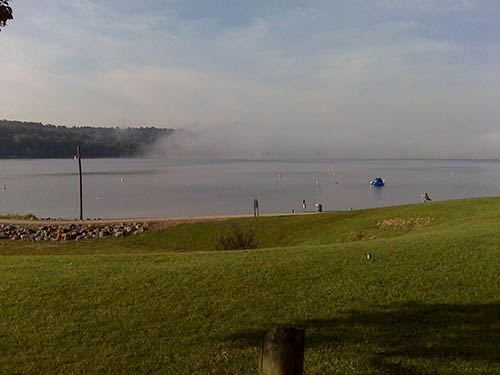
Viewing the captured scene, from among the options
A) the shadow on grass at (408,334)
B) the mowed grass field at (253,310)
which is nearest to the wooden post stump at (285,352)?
the mowed grass field at (253,310)

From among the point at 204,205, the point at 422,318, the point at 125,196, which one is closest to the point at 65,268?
the point at 422,318

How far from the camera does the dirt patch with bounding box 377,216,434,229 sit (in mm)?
19997

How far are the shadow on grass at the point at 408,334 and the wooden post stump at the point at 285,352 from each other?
8.80 feet

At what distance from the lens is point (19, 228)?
29.2m

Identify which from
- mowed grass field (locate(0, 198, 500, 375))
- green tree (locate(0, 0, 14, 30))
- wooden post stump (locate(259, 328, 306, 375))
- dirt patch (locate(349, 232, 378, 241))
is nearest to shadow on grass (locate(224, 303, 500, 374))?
mowed grass field (locate(0, 198, 500, 375))

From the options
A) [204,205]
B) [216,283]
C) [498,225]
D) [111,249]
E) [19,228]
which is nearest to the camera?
[216,283]

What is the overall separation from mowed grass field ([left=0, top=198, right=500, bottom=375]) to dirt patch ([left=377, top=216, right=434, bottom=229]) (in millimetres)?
8628

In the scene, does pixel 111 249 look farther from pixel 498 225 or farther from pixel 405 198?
pixel 405 198

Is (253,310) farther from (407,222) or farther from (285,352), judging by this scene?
(407,222)

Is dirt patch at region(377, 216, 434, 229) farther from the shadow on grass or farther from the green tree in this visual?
the green tree

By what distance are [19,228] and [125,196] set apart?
3951cm

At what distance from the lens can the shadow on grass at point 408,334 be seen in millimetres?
5344

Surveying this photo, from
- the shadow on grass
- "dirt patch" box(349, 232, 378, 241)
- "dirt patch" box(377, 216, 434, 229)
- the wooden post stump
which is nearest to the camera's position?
the wooden post stump

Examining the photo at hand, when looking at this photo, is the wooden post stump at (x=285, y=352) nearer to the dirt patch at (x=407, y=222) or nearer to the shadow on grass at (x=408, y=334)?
the shadow on grass at (x=408, y=334)
